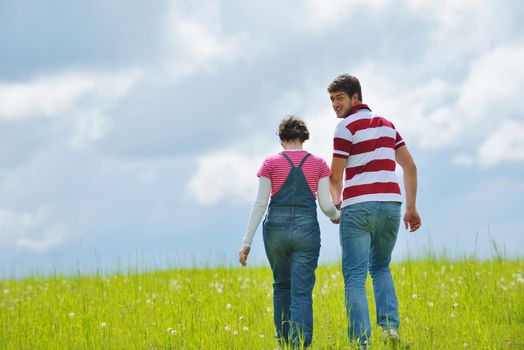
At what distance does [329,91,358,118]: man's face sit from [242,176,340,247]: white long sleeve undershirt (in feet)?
2.48

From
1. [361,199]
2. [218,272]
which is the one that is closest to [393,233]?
[361,199]

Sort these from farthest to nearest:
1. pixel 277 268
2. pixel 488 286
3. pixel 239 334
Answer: pixel 488 286, pixel 239 334, pixel 277 268

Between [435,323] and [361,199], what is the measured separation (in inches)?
103

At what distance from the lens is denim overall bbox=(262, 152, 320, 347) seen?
668cm

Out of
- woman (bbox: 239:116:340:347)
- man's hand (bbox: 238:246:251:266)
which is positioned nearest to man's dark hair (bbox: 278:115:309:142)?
woman (bbox: 239:116:340:347)

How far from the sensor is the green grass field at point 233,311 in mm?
7691

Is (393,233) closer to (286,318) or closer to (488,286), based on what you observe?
(286,318)

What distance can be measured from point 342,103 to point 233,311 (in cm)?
423

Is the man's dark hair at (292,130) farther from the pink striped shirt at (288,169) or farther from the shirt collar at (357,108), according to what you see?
the shirt collar at (357,108)

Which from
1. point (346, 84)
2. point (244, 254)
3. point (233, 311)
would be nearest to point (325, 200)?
point (244, 254)

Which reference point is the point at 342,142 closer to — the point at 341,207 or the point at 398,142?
the point at 341,207

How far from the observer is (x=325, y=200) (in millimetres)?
6746

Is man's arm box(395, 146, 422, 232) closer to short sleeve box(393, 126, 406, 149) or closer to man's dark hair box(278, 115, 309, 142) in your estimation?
short sleeve box(393, 126, 406, 149)

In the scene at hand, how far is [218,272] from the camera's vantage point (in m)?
12.9
